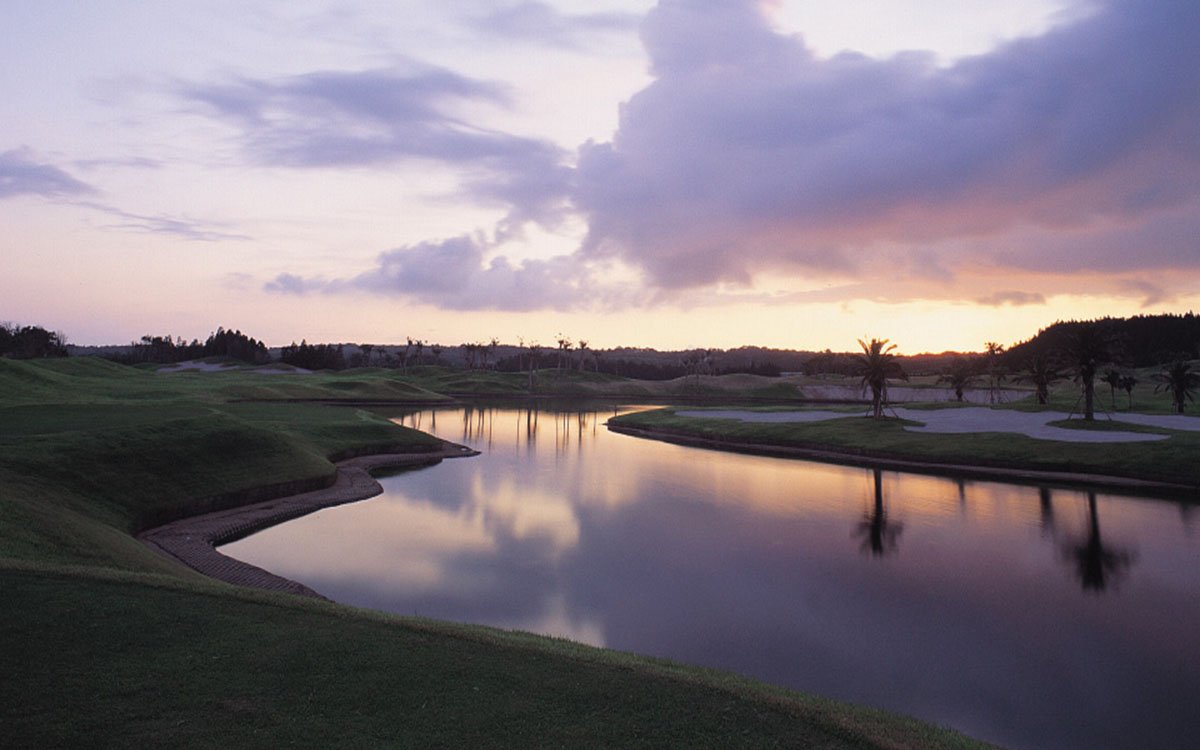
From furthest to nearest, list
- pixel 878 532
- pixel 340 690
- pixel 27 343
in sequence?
pixel 27 343 < pixel 878 532 < pixel 340 690

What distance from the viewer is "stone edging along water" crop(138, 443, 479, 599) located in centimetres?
2195

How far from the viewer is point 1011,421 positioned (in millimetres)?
60906

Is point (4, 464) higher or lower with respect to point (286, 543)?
higher

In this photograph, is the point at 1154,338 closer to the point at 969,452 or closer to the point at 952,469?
the point at 969,452

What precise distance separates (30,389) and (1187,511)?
73.2 m

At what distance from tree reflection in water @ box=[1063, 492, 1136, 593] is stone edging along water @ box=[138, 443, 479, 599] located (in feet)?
78.4

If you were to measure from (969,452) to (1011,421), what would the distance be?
14.3 metres

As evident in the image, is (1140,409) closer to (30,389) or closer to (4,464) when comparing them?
(4,464)

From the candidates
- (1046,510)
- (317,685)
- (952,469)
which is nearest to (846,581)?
(1046,510)

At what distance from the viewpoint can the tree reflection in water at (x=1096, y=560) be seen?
23.1 meters

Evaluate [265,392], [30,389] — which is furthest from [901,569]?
[265,392]

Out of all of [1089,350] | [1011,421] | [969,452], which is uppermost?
[1089,350]

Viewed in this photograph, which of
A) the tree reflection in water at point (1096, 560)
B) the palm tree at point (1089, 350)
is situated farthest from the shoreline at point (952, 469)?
the palm tree at point (1089, 350)

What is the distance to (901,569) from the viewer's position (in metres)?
24.8
